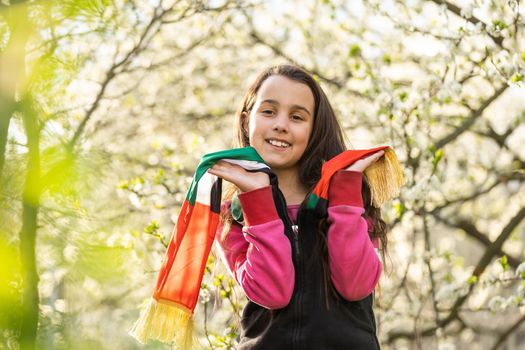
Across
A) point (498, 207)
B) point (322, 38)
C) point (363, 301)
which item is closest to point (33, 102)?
point (363, 301)

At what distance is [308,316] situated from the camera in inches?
67.6

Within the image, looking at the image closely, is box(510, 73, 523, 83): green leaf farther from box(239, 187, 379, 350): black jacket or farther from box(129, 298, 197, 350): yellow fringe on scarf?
box(129, 298, 197, 350): yellow fringe on scarf

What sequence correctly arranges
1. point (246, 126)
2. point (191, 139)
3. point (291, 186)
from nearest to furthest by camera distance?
point (291, 186) < point (246, 126) < point (191, 139)

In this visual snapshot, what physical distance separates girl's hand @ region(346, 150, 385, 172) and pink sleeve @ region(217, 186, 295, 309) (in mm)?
213

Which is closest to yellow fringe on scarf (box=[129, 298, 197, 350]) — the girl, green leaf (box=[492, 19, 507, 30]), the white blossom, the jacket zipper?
the girl

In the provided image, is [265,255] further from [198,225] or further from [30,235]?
[30,235]

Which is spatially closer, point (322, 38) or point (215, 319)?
point (215, 319)

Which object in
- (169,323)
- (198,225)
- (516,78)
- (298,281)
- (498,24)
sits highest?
(498,24)

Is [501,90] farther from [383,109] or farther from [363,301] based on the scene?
[363,301]

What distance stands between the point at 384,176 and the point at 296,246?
296mm

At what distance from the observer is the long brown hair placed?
6.55ft

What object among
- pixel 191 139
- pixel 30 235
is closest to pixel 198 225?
pixel 30 235

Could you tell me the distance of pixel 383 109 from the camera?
4105mm

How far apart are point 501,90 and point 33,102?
15.1ft
